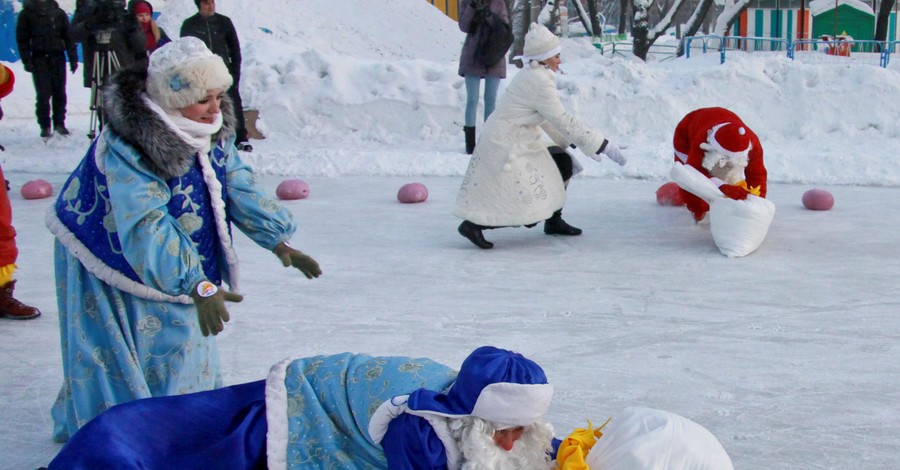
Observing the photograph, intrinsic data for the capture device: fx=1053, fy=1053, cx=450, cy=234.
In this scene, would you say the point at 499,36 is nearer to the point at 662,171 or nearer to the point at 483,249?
the point at 662,171

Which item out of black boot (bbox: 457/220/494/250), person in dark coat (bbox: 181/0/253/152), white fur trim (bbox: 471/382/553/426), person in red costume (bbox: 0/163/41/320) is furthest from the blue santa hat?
person in dark coat (bbox: 181/0/253/152)

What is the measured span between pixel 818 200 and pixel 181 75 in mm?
5329

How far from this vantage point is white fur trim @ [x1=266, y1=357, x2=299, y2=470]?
2.39 m

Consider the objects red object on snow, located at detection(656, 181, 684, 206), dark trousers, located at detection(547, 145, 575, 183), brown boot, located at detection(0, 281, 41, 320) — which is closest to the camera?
brown boot, located at detection(0, 281, 41, 320)

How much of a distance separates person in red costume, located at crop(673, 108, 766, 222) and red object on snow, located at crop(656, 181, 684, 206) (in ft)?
2.28

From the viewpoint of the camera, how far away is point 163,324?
10.0 ft

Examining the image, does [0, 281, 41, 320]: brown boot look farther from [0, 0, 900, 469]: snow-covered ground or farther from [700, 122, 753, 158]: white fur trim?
[700, 122, 753, 158]: white fur trim

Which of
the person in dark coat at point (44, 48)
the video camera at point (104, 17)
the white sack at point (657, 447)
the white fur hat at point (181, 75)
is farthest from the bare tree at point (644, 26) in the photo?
the white sack at point (657, 447)

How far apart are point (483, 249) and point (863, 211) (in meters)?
2.72

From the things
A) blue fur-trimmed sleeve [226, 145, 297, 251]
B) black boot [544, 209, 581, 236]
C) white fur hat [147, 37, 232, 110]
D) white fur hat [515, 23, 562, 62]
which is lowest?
black boot [544, 209, 581, 236]

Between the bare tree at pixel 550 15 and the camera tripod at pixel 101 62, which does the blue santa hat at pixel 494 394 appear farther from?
the bare tree at pixel 550 15

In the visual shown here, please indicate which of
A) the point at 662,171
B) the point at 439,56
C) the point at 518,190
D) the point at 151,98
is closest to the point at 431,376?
the point at 151,98

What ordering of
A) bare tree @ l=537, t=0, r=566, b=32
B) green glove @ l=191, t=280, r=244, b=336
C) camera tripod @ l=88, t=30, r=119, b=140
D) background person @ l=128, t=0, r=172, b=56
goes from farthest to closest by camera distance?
bare tree @ l=537, t=0, r=566, b=32
camera tripod @ l=88, t=30, r=119, b=140
background person @ l=128, t=0, r=172, b=56
green glove @ l=191, t=280, r=244, b=336

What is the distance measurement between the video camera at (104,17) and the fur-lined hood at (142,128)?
6.99 metres
